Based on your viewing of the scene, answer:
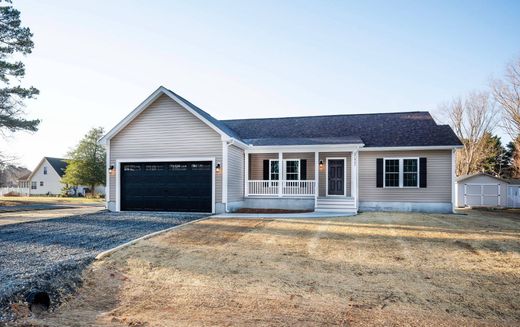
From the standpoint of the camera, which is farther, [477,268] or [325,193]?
[325,193]

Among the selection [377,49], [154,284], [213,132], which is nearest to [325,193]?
[213,132]

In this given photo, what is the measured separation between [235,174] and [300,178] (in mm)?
3631

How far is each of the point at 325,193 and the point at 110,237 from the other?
36.8 feet

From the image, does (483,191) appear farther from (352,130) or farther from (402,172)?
(352,130)

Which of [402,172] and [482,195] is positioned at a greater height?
[402,172]

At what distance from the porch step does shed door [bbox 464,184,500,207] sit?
564 inches

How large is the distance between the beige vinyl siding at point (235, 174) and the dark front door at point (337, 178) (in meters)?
4.65

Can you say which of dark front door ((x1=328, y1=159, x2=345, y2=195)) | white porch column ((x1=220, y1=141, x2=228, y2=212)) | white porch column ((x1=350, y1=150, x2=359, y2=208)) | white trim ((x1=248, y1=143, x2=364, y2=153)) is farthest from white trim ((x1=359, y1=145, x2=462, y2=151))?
white porch column ((x1=220, y1=141, x2=228, y2=212))

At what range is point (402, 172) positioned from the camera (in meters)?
17.0

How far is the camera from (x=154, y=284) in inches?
237

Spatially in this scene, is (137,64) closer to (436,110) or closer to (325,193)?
(325,193)

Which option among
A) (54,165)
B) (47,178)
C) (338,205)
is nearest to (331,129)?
(338,205)

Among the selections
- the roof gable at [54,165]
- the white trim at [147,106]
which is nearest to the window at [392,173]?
the white trim at [147,106]

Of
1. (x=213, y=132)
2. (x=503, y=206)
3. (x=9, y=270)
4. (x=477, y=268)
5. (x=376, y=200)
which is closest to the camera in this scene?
(x=9, y=270)
